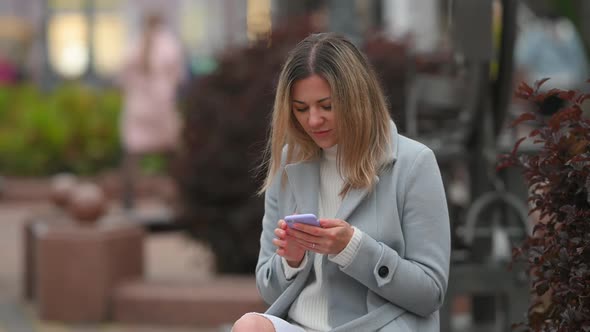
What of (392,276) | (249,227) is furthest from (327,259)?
(249,227)

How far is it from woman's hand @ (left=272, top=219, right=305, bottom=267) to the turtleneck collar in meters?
0.29

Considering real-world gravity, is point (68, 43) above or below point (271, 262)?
below

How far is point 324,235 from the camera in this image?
10.2ft

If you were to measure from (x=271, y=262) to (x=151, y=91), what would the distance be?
27.3 ft

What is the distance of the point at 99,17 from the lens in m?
37.4

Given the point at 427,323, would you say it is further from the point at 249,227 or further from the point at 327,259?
the point at 249,227

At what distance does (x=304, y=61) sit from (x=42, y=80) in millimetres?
32552

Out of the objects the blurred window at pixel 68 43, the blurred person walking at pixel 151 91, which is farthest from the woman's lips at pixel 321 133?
the blurred window at pixel 68 43

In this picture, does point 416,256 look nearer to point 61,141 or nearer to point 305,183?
point 305,183

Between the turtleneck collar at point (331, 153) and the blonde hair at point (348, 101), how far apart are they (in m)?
0.05

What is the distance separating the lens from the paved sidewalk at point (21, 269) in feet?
23.6

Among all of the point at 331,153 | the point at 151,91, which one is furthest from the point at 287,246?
the point at 151,91

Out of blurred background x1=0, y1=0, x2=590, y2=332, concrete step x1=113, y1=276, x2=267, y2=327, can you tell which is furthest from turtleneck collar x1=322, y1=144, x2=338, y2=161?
concrete step x1=113, y1=276, x2=267, y2=327

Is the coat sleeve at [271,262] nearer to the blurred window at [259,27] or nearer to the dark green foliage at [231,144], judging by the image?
the dark green foliage at [231,144]
